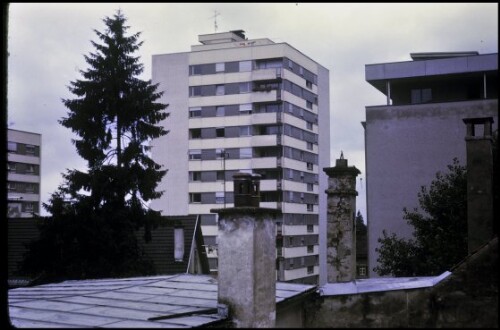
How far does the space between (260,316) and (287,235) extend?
54605 mm

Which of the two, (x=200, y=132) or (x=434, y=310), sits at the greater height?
(x=200, y=132)

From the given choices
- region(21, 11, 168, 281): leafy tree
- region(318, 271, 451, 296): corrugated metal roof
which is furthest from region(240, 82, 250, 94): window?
region(318, 271, 451, 296): corrugated metal roof

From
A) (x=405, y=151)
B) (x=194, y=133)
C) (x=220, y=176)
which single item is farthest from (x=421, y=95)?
(x=194, y=133)

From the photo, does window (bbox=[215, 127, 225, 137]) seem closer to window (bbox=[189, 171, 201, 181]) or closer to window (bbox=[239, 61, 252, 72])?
window (bbox=[189, 171, 201, 181])

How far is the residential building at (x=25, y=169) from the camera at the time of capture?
8569 cm

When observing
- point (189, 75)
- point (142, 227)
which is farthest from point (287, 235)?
point (142, 227)

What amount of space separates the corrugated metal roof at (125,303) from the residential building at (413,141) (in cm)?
2185

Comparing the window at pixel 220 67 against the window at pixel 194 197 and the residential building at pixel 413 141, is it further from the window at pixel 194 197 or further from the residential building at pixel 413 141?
the residential building at pixel 413 141

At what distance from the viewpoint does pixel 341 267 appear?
1423 cm

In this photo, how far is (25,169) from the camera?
88.1m

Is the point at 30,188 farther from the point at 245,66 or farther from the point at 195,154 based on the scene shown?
the point at 245,66

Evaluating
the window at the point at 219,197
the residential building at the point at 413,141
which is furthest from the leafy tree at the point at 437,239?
the window at the point at 219,197

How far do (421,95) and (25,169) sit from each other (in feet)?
207

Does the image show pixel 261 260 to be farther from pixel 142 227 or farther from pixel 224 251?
pixel 142 227
